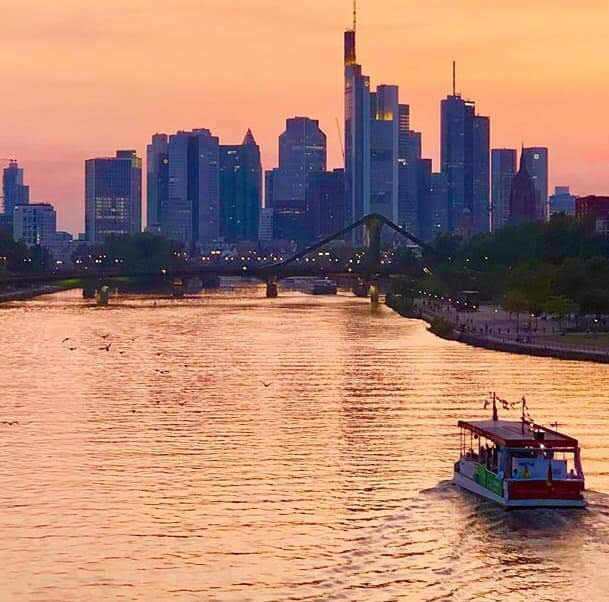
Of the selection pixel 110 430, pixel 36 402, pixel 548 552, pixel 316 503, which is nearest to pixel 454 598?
pixel 548 552

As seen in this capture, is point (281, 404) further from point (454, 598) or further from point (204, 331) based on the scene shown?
point (204, 331)

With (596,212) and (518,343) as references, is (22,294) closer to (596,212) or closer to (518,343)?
(596,212)

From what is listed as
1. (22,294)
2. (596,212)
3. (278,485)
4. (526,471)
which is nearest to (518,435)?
(526,471)

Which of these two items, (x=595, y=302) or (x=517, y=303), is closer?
(x=595, y=302)

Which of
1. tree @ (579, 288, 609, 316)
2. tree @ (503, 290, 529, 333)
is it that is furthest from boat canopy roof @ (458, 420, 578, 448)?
tree @ (503, 290, 529, 333)

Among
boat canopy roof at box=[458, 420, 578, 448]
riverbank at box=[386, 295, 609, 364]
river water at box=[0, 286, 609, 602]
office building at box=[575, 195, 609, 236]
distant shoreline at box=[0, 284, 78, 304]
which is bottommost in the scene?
river water at box=[0, 286, 609, 602]

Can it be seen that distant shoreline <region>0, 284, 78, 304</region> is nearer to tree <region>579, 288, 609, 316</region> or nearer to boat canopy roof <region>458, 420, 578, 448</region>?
tree <region>579, 288, 609, 316</region>

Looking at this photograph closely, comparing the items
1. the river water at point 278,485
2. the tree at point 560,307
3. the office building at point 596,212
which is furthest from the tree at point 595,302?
the office building at point 596,212
